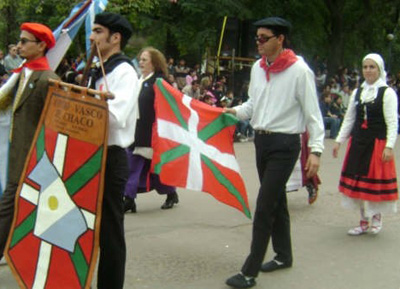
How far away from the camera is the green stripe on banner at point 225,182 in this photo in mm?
5287

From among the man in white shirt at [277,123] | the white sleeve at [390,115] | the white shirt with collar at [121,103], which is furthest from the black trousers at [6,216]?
the white sleeve at [390,115]

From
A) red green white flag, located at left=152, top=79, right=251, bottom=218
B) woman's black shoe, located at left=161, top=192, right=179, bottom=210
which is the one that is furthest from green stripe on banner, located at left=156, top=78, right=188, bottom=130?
woman's black shoe, located at left=161, top=192, right=179, bottom=210

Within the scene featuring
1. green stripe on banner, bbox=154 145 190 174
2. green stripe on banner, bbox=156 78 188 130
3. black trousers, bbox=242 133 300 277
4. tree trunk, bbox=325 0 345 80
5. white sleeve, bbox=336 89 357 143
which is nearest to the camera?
black trousers, bbox=242 133 300 277

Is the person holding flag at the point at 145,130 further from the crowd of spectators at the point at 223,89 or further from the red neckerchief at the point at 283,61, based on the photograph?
the crowd of spectators at the point at 223,89

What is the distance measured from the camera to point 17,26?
2005cm

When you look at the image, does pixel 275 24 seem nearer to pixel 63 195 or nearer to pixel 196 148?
pixel 196 148

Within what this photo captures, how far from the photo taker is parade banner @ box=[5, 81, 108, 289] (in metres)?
3.39

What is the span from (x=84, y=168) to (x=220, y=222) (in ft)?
10.7

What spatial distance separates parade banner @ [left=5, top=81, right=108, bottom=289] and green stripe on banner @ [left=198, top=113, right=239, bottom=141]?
82.5 inches

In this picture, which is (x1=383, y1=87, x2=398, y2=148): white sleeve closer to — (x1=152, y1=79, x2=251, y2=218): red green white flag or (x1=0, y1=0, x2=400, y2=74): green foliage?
(x1=152, y1=79, x2=251, y2=218): red green white flag

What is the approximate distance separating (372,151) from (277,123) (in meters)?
1.94

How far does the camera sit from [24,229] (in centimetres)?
355

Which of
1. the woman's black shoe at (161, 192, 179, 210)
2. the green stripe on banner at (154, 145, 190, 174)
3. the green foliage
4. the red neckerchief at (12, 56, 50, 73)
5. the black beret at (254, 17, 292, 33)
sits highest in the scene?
the green foliage

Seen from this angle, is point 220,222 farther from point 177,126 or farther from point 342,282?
point 342,282
